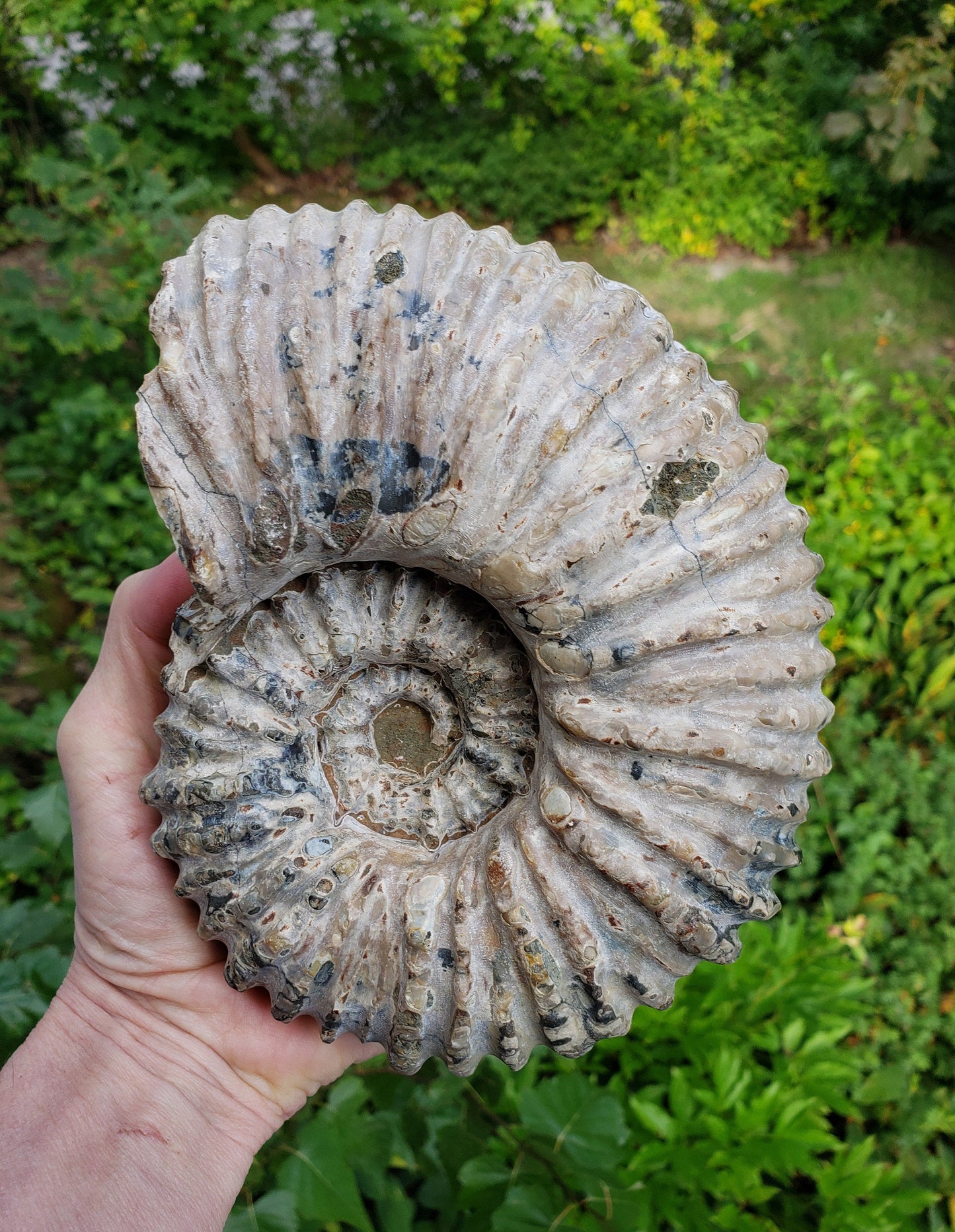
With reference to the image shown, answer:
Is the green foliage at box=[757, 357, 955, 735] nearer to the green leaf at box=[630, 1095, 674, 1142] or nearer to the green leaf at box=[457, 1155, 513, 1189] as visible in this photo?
the green leaf at box=[630, 1095, 674, 1142]

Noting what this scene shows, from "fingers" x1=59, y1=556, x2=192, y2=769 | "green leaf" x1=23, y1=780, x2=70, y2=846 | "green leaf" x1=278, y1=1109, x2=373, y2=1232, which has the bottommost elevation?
"green leaf" x1=278, y1=1109, x2=373, y2=1232

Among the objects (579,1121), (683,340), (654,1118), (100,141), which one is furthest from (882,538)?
(100,141)

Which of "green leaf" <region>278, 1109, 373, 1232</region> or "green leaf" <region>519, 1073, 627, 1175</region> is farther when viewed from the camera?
"green leaf" <region>519, 1073, 627, 1175</region>

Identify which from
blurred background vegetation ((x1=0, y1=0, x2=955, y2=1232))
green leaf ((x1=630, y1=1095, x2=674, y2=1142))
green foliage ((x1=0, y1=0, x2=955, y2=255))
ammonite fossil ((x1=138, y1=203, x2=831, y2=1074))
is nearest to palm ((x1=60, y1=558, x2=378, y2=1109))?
blurred background vegetation ((x1=0, y1=0, x2=955, y2=1232))

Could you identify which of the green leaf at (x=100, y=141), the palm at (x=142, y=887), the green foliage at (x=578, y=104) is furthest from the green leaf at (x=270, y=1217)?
the green foliage at (x=578, y=104)

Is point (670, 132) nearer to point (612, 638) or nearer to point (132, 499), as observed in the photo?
point (132, 499)

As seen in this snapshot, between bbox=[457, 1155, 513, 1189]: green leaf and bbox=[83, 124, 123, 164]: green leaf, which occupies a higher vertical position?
bbox=[83, 124, 123, 164]: green leaf
